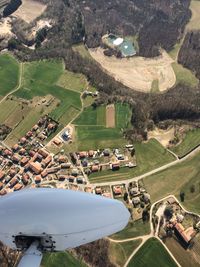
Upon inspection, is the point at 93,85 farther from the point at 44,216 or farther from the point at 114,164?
the point at 44,216

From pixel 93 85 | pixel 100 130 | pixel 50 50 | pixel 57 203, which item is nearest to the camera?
pixel 57 203

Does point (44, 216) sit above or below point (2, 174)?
above

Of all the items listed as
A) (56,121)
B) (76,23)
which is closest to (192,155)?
(56,121)

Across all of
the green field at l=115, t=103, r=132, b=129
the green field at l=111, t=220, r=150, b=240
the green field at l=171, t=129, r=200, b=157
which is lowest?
the green field at l=111, t=220, r=150, b=240

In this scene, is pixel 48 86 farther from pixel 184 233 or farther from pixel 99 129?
pixel 184 233

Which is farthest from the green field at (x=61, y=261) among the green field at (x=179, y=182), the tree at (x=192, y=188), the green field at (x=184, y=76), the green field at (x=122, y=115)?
the green field at (x=184, y=76)

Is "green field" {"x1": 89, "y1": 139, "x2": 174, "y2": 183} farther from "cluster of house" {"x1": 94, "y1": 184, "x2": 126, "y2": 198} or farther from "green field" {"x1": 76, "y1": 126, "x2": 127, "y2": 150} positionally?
"green field" {"x1": 76, "y1": 126, "x2": 127, "y2": 150}

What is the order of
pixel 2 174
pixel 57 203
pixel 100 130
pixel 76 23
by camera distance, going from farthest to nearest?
1. pixel 76 23
2. pixel 100 130
3. pixel 2 174
4. pixel 57 203

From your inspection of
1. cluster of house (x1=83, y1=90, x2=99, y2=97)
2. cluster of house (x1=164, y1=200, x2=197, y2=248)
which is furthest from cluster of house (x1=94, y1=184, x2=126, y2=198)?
cluster of house (x1=83, y1=90, x2=99, y2=97)
